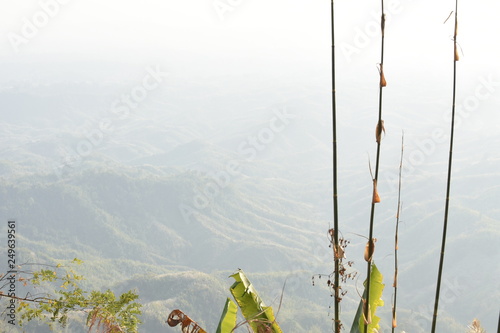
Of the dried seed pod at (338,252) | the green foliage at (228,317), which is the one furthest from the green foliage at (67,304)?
the dried seed pod at (338,252)

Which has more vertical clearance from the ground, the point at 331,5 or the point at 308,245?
the point at 331,5

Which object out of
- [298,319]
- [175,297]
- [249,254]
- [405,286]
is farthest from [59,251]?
[405,286]

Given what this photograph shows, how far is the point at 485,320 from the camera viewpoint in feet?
399

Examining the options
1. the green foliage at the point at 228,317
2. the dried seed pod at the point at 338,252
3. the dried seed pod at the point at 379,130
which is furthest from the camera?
the green foliage at the point at 228,317

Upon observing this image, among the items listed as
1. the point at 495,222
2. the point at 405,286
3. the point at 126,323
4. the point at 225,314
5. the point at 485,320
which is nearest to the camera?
the point at 225,314

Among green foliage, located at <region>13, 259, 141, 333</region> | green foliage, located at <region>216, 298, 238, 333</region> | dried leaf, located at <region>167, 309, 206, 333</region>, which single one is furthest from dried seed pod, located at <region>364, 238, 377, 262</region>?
green foliage, located at <region>13, 259, 141, 333</region>

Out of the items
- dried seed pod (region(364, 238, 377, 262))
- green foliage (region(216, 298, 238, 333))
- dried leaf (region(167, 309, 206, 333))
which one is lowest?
green foliage (region(216, 298, 238, 333))

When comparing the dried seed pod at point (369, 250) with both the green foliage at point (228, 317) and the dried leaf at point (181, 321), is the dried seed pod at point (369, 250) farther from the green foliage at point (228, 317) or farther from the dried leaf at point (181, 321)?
the green foliage at point (228, 317)

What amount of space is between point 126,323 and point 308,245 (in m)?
196

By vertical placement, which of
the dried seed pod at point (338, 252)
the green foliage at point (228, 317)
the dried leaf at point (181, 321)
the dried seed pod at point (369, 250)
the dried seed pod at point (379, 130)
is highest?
the dried seed pod at point (379, 130)

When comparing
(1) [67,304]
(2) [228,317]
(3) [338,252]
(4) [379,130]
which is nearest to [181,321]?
(2) [228,317]

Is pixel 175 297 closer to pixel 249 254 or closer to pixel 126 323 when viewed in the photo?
pixel 249 254

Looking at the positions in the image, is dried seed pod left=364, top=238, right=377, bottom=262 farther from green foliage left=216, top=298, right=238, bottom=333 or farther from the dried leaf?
green foliage left=216, top=298, right=238, bottom=333

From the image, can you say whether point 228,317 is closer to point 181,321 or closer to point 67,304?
point 181,321
